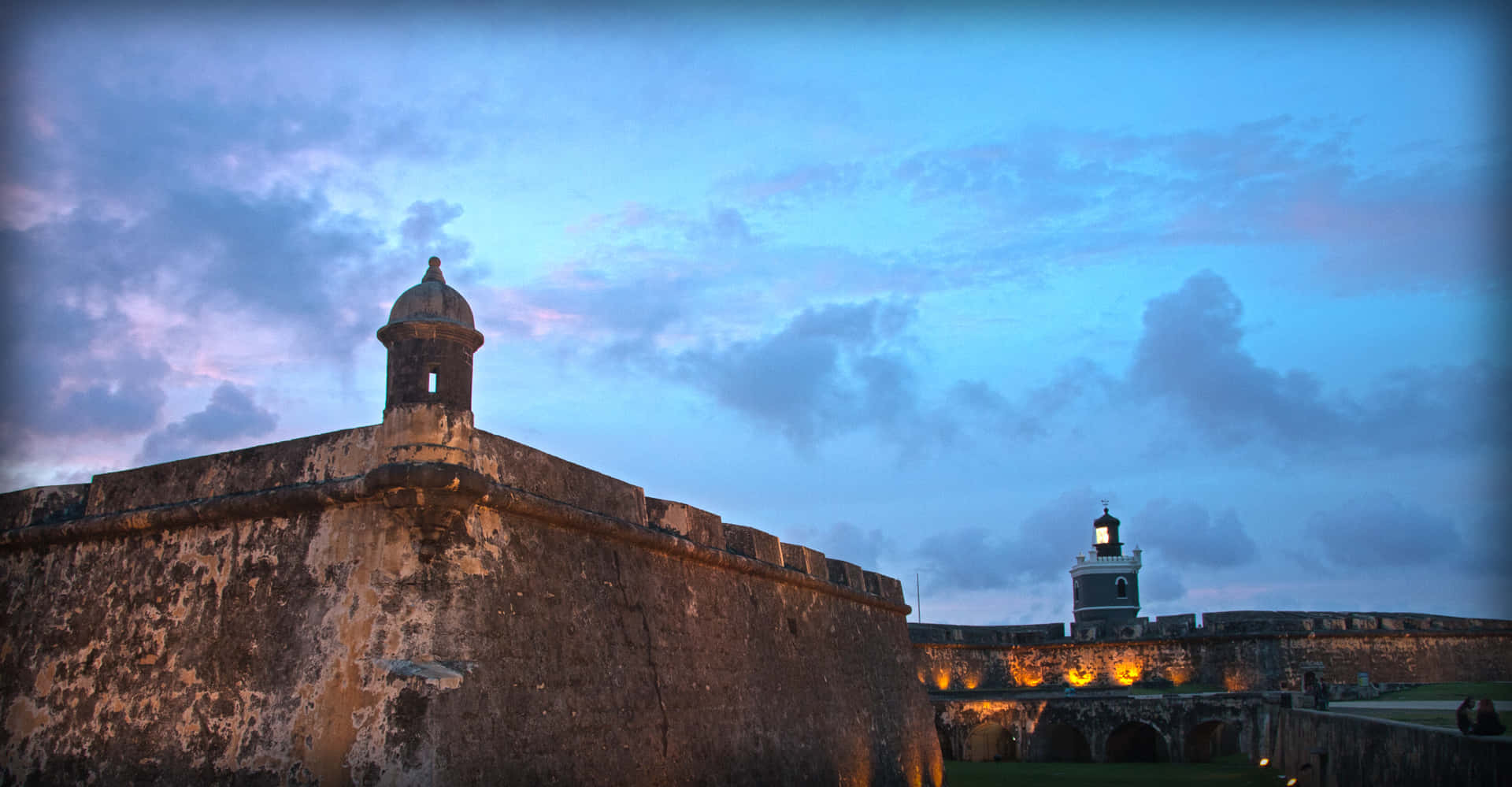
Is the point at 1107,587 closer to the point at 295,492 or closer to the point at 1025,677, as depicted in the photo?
the point at 1025,677

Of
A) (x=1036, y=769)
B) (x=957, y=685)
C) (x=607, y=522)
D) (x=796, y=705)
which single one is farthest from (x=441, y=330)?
(x=957, y=685)

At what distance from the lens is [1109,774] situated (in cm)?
2016

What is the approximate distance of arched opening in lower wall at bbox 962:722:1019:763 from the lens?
1126 inches

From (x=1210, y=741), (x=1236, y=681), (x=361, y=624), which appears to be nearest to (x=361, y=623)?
(x=361, y=624)

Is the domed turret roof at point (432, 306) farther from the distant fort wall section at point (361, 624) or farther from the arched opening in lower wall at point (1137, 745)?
the arched opening in lower wall at point (1137, 745)

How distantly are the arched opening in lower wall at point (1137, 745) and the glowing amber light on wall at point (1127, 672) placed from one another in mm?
1253

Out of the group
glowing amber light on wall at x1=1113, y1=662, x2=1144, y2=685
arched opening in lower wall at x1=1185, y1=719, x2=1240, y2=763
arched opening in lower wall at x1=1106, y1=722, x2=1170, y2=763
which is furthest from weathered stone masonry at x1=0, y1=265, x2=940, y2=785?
glowing amber light on wall at x1=1113, y1=662, x2=1144, y2=685

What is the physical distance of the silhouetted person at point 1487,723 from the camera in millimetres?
7535

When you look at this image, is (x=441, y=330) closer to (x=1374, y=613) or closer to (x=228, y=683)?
(x=228, y=683)

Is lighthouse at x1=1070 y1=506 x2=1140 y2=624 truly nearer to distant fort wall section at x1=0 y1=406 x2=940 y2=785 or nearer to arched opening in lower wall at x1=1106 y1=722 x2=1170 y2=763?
arched opening in lower wall at x1=1106 y1=722 x2=1170 y2=763

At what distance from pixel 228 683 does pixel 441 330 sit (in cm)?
258

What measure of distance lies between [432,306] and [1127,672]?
25779mm

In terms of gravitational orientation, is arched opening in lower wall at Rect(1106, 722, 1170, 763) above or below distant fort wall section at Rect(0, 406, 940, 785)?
below

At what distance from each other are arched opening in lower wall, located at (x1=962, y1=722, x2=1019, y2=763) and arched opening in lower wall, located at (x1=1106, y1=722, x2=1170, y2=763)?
271 cm
